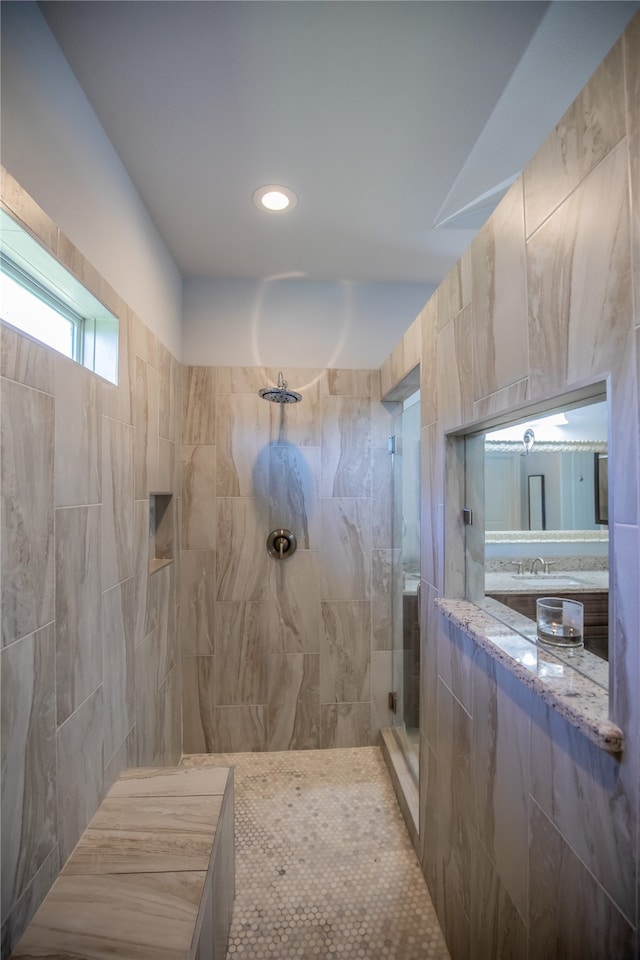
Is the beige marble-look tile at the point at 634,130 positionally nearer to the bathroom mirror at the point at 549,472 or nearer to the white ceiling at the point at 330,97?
the bathroom mirror at the point at 549,472

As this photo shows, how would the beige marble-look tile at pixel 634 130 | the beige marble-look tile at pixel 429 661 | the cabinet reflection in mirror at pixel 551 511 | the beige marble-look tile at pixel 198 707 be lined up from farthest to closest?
the beige marble-look tile at pixel 198 707, the beige marble-look tile at pixel 429 661, the cabinet reflection in mirror at pixel 551 511, the beige marble-look tile at pixel 634 130

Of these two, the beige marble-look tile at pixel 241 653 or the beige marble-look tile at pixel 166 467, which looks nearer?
the beige marble-look tile at pixel 166 467

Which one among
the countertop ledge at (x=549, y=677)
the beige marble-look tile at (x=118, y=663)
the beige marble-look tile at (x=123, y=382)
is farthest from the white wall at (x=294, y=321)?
the countertop ledge at (x=549, y=677)

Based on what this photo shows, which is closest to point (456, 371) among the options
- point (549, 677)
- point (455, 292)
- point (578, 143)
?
point (455, 292)

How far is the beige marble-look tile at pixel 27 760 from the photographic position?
73cm

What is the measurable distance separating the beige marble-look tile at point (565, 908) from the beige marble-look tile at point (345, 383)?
1.77 meters

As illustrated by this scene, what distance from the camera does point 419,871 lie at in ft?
4.49

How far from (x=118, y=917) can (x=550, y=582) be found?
48.7 inches

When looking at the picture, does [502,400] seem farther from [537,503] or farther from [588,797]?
[588,797]

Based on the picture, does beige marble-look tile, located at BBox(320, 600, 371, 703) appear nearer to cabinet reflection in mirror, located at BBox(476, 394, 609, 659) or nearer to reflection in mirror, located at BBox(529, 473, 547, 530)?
cabinet reflection in mirror, located at BBox(476, 394, 609, 659)

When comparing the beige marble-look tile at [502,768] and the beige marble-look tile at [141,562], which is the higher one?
the beige marble-look tile at [141,562]

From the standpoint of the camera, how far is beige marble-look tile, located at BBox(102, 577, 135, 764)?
1156 mm

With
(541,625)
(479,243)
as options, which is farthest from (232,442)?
(541,625)

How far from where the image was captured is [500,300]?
886 mm
